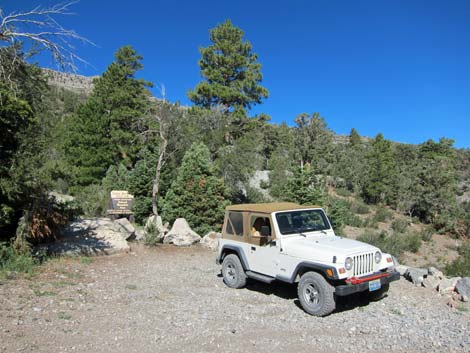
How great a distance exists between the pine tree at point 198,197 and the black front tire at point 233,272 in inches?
326

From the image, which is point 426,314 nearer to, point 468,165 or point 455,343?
point 455,343

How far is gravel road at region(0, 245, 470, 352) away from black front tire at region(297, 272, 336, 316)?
18cm

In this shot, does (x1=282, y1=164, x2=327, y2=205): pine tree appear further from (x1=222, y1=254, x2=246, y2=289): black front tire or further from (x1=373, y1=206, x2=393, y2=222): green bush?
(x1=373, y1=206, x2=393, y2=222): green bush

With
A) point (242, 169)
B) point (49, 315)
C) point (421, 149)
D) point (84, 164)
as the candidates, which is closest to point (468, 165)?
point (421, 149)

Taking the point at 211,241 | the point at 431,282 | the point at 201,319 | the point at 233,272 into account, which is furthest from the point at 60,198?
the point at 431,282

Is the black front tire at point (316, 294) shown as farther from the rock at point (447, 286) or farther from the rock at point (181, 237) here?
the rock at point (181, 237)

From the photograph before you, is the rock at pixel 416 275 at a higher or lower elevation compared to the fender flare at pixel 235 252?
lower

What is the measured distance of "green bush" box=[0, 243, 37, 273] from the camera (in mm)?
8344

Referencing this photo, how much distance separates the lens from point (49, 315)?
593 cm

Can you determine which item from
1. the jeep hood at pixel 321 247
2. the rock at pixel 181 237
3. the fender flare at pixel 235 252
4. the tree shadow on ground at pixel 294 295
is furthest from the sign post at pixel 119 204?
the jeep hood at pixel 321 247

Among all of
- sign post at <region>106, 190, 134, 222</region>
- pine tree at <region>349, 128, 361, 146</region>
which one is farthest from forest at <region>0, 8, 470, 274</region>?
pine tree at <region>349, 128, 361, 146</region>

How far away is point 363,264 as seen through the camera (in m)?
6.41

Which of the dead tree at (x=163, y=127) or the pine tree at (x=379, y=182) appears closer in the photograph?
the dead tree at (x=163, y=127)

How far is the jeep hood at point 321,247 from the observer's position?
6246 mm
